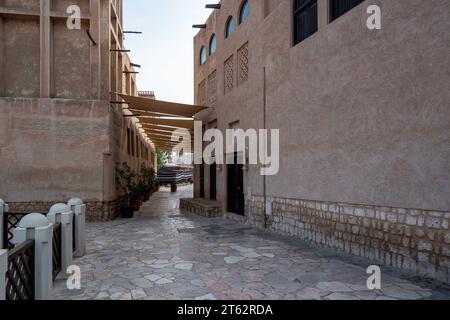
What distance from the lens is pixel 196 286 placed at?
4.70 meters

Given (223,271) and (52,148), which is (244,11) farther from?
(223,271)

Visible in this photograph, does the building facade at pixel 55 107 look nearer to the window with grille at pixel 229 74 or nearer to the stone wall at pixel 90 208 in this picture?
the stone wall at pixel 90 208

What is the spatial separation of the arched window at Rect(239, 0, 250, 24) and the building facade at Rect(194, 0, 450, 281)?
0.42 feet

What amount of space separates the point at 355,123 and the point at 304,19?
3.14 metres

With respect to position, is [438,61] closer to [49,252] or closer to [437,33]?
[437,33]

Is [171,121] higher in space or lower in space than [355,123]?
higher

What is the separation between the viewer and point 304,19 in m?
7.93

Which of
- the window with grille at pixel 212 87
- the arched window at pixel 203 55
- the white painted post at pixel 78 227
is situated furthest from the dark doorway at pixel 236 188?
the arched window at pixel 203 55

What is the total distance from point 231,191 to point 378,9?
7.58m

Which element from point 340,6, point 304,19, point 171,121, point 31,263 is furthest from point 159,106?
point 31,263

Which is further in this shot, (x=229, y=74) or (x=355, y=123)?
(x=229, y=74)

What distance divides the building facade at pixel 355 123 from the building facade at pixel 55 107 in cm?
459

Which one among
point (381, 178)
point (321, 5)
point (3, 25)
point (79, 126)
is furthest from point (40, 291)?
point (3, 25)

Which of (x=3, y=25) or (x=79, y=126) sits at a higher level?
(x=3, y=25)
